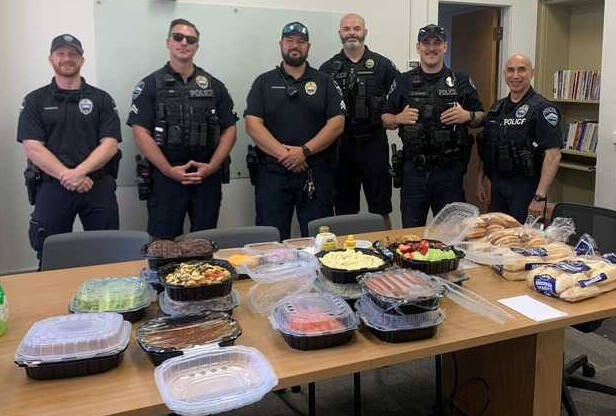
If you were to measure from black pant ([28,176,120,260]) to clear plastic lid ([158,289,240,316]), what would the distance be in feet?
6.24

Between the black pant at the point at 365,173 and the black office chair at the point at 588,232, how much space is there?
160 cm

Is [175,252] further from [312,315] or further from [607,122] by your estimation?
[607,122]

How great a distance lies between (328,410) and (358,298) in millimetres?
1012

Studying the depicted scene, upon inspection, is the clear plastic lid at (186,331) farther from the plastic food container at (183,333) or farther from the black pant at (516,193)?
the black pant at (516,193)

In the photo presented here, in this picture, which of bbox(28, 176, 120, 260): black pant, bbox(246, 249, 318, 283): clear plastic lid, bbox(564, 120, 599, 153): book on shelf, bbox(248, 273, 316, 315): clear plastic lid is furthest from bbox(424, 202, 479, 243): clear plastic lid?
bbox(564, 120, 599, 153): book on shelf

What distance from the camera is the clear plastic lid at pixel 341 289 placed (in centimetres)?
176

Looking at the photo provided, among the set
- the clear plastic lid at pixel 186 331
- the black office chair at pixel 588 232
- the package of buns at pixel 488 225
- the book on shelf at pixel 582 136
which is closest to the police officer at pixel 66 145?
the clear plastic lid at pixel 186 331

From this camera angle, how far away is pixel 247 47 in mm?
4430

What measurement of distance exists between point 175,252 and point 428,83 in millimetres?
2400

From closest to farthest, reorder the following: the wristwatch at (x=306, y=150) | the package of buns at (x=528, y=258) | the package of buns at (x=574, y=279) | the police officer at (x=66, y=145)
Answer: the package of buns at (x=574, y=279)
the package of buns at (x=528, y=258)
the police officer at (x=66, y=145)
the wristwatch at (x=306, y=150)

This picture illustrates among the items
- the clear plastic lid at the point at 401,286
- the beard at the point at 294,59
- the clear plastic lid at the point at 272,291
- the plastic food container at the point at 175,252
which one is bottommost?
the clear plastic lid at the point at 272,291

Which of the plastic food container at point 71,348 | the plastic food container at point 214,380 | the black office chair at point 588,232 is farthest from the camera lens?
the black office chair at point 588,232

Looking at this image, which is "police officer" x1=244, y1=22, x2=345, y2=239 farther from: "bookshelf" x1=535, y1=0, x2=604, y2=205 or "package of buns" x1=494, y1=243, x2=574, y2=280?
"bookshelf" x1=535, y1=0, x2=604, y2=205

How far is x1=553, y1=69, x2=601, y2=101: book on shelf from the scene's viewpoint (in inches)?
204
